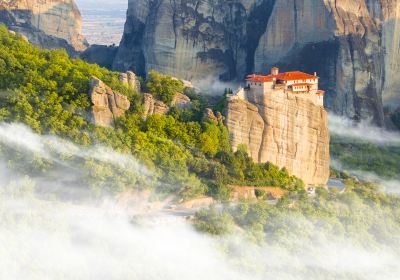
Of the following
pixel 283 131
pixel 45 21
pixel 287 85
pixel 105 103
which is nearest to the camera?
pixel 105 103

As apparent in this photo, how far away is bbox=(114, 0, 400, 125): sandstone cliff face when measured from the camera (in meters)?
46.1

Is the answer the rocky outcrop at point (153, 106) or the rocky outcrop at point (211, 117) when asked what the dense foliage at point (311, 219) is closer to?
the rocky outcrop at point (211, 117)

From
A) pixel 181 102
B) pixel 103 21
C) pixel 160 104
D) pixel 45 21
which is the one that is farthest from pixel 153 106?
pixel 103 21

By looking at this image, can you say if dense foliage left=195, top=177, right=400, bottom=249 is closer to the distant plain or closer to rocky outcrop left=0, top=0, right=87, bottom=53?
rocky outcrop left=0, top=0, right=87, bottom=53

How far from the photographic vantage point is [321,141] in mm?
26797

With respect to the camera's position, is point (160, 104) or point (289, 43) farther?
point (289, 43)

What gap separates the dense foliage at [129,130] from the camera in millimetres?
22078

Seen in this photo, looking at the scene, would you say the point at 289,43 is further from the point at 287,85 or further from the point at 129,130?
the point at 129,130

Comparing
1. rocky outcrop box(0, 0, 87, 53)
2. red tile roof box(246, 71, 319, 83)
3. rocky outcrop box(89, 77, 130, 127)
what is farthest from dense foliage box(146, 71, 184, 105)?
rocky outcrop box(0, 0, 87, 53)

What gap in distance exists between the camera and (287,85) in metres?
27.7

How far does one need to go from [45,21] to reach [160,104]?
30927mm

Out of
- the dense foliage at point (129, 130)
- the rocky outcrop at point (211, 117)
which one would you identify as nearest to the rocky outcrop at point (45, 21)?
the dense foliage at point (129, 130)

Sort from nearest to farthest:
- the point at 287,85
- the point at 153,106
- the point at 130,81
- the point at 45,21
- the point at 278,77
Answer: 1. the point at 153,106
2. the point at 130,81
3. the point at 287,85
4. the point at 278,77
5. the point at 45,21

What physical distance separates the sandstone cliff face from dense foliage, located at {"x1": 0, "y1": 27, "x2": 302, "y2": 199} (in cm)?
2177
